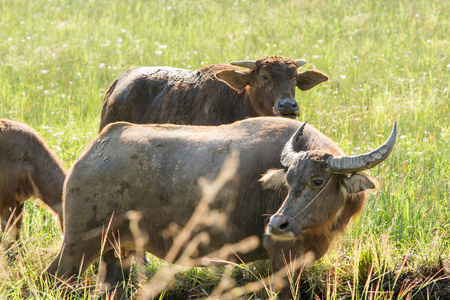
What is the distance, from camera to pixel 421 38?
40.5ft

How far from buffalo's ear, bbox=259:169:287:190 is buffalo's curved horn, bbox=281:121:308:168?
0.08 metres

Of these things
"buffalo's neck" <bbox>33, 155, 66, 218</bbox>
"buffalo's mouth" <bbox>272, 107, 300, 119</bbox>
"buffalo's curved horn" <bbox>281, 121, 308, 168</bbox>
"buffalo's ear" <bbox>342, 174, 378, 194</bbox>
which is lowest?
"buffalo's neck" <bbox>33, 155, 66, 218</bbox>

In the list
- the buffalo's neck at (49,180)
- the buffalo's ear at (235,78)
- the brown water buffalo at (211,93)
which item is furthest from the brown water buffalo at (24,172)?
the buffalo's ear at (235,78)

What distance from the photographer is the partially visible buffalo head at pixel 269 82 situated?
6.94 m

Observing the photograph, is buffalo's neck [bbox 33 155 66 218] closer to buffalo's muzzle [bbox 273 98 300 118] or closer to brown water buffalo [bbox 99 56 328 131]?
brown water buffalo [bbox 99 56 328 131]

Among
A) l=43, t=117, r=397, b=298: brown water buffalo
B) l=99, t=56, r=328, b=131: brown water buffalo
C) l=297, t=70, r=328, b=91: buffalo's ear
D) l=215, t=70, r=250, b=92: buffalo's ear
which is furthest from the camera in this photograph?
l=297, t=70, r=328, b=91: buffalo's ear

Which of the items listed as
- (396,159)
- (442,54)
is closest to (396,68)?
(442,54)

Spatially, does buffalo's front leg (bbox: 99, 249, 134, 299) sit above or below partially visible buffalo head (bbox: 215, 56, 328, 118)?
below

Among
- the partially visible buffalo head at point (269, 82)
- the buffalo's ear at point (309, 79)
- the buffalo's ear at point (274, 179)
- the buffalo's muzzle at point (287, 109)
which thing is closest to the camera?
the buffalo's ear at point (274, 179)

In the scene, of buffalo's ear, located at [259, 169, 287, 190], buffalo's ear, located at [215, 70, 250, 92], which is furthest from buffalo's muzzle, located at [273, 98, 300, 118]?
buffalo's ear, located at [259, 169, 287, 190]

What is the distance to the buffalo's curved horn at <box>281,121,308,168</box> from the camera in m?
4.47

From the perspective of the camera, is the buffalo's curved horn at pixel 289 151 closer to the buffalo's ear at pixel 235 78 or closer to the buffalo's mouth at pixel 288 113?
the buffalo's mouth at pixel 288 113

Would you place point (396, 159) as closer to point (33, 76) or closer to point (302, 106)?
point (302, 106)

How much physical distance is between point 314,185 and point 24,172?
365 cm
